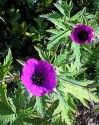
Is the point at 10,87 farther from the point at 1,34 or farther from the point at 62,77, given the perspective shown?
the point at 62,77

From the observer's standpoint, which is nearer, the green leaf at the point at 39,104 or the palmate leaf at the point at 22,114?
the green leaf at the point at 39,104

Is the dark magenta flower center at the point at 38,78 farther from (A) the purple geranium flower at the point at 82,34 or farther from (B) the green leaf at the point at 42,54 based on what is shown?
(A) the purple geranium flower at the point at 82,34

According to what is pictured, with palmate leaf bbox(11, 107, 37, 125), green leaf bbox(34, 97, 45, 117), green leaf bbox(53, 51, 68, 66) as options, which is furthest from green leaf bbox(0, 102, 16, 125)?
green leaf bbox(53, 51, 68, 66)

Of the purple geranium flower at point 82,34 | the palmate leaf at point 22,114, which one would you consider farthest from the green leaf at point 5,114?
the purple geranium flower at point 82,34

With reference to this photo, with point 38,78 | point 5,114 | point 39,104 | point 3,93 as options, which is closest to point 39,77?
point 38,78

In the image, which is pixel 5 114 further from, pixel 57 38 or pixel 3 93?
pixel 57 38

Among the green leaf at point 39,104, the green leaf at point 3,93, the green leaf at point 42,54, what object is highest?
the green leaf at point 42,54
